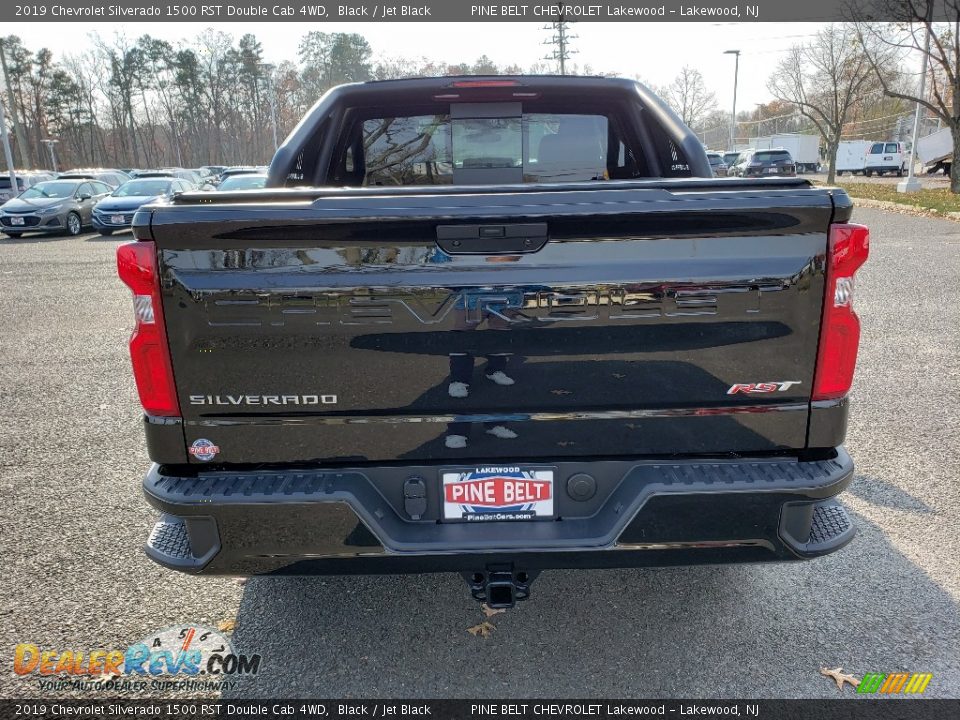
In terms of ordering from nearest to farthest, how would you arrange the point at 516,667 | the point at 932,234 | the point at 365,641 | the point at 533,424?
1. the point at 533,424
2. the point at 516,667
3. the point at 365,641
4. the point at 932,234

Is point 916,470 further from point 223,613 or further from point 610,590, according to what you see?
point 223,613

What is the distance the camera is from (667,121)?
143 inches

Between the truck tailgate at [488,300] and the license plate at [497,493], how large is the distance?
0.21 m

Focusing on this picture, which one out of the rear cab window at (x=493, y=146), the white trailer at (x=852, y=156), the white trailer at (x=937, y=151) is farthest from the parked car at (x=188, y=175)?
the white trailer at (x=852, y=156)

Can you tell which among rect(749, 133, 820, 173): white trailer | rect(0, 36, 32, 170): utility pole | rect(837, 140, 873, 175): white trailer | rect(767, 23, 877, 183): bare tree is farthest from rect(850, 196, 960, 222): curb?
rect(0, 36, 32, 170): utility pole

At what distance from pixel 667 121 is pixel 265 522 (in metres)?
2.85

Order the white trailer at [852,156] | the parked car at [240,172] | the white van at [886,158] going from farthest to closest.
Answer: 1. the white trailer at [852,156]
2. the white van at [886,158]
3. the parked car at [240,172]

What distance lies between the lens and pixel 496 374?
84.7 inches

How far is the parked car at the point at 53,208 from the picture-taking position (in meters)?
→ 20.2

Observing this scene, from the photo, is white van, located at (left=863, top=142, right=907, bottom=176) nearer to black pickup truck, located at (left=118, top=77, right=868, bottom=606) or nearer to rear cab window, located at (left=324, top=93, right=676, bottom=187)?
rear cab window, located at (left=324, top=93, right=676, bottom=187)

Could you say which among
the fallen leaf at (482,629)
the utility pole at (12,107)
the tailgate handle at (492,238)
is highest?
the utility pole at (12,107)

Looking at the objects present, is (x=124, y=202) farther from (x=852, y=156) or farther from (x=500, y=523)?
(x=852, y=156)

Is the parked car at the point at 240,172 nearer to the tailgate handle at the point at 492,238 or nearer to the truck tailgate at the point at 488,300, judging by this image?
the truck tailgate at the point at 488,300

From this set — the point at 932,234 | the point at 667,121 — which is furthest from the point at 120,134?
the point at 667,121
